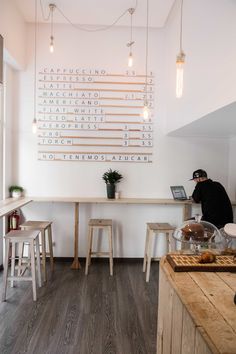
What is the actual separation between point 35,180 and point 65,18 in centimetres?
220

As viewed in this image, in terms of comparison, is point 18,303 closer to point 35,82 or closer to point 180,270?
point 180,270

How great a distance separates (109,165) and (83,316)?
204cm

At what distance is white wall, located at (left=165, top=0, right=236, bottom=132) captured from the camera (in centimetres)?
186

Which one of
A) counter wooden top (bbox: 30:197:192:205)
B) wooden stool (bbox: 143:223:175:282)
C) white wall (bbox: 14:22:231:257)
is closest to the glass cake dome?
wooden stool (bbox: 143:223:175:282)

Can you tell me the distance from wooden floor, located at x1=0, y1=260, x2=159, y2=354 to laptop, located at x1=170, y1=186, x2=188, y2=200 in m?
1.08

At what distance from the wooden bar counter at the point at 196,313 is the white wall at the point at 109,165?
2371 mm

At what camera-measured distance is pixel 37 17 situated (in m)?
3.81

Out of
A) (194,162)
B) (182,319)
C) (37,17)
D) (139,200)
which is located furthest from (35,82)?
(182,319)

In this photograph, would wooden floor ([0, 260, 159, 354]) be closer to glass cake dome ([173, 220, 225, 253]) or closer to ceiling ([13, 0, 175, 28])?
glass cake dome ([173, 220, 225, 253])

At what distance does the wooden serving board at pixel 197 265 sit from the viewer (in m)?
1.58

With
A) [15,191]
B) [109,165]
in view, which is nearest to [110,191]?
[109,165]

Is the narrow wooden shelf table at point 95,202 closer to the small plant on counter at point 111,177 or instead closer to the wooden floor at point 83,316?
the small plant on counter at point 111,177

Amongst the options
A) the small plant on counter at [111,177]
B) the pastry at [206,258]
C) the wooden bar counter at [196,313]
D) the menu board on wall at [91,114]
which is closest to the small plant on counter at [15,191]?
the menu board on wall at [91,114]

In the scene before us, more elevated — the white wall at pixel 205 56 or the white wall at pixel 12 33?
the white wall at pixel 12 33
